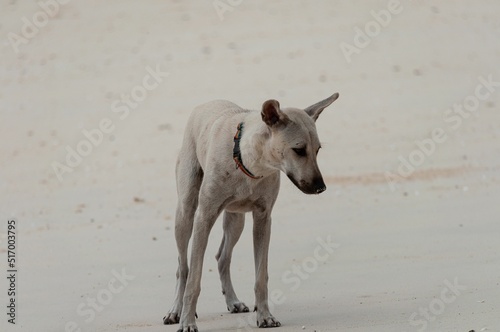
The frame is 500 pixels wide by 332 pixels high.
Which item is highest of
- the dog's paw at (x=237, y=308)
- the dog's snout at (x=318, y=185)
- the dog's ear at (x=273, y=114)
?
the dog's ear at (x=273, y=114)

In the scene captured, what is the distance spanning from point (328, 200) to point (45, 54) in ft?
24.5

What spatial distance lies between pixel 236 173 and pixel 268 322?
3.37 ft

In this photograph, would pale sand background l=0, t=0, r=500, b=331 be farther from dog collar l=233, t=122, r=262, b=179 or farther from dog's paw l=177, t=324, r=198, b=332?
dog collar l=233, t=122, r=262, b=179

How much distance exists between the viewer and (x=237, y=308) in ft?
26.9

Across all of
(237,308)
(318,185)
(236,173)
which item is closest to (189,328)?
(237,308)

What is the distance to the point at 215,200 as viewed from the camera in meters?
7.44

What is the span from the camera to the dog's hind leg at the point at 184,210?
796 cm

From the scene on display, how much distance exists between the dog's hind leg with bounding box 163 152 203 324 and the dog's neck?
776 millimetres

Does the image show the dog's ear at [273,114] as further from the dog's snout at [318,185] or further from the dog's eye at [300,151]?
the dog's snout at [318,185]

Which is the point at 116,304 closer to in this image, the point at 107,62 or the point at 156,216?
the point at 156,216

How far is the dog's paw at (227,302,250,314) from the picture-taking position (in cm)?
820

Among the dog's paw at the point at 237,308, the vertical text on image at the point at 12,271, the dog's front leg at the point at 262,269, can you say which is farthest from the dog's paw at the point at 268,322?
the vertical text on image at the point at 12,271

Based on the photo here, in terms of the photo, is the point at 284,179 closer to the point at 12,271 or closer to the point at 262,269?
the point at 12,271

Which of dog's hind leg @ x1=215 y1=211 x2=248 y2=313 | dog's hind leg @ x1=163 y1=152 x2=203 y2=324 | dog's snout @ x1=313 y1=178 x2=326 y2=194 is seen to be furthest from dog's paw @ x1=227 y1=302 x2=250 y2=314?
dog's snout @ x1=313 y1=178 x2=326 y2=194
